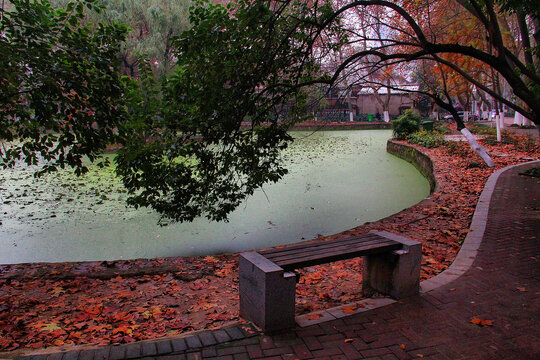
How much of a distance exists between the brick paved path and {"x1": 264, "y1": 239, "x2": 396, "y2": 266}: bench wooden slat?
47 cm

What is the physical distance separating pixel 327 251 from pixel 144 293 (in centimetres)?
201

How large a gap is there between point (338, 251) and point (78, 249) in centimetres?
453

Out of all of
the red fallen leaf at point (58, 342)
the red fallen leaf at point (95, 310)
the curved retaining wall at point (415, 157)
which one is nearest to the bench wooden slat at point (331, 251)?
the red fallen leaf at point (58, 342)

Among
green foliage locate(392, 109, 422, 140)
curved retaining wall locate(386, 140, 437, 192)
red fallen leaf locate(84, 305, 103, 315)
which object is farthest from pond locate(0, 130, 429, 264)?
green foliage locate(392, 109, 422, 140)

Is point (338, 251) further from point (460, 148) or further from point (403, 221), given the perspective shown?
point (460, 148)

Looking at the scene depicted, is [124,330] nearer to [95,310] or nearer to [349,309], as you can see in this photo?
[95,310]

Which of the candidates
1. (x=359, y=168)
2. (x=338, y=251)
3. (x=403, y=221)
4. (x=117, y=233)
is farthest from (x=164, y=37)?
(x=338, y=251)

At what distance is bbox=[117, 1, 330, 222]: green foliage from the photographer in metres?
4.62

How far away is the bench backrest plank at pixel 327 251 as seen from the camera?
9.86 ft

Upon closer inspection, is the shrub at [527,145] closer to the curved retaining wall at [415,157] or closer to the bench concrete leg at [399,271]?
the curved retaining wall at [415,157]

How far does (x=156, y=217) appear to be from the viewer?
760cm

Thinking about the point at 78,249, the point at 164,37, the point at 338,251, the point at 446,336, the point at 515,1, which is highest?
the point at 164,37

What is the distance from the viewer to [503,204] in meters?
6.88

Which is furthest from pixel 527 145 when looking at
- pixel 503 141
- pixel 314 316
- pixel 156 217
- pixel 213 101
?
pixel 314 316
